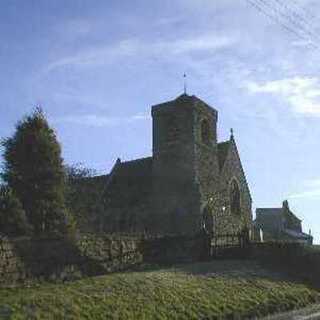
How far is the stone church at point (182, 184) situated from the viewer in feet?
155

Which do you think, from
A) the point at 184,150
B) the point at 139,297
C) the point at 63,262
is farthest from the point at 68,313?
the point at 184,150

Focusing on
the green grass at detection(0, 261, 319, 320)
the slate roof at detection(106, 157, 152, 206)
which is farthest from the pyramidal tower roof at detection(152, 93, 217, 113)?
the green grass at detection(0, 261, 319, 320)

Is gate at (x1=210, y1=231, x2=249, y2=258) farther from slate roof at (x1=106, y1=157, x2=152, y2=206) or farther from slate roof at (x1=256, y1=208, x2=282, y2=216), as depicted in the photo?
slate roof at (x1=256, y1=208, x2=282, y2=216)

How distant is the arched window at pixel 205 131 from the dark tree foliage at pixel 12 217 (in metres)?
27.5

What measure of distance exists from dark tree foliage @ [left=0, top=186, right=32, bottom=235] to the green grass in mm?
4720

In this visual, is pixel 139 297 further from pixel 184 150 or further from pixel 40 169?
pixel 184 150

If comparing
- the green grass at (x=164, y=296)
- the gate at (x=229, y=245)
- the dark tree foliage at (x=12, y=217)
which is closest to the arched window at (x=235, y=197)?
the gate at (x=229, y=245)

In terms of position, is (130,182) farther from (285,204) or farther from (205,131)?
(285,204)

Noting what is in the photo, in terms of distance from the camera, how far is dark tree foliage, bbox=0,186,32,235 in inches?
942

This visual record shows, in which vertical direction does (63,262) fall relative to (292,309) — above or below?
above

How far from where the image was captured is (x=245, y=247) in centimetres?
3309

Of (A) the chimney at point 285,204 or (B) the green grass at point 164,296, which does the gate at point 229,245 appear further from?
(A) the chimney at point 285,204

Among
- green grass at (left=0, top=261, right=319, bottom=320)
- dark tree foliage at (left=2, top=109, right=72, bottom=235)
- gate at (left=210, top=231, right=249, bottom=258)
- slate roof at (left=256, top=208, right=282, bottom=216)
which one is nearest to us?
green grass at (left=0, top=261, right=319, bottom=320)

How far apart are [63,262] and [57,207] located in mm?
5809
